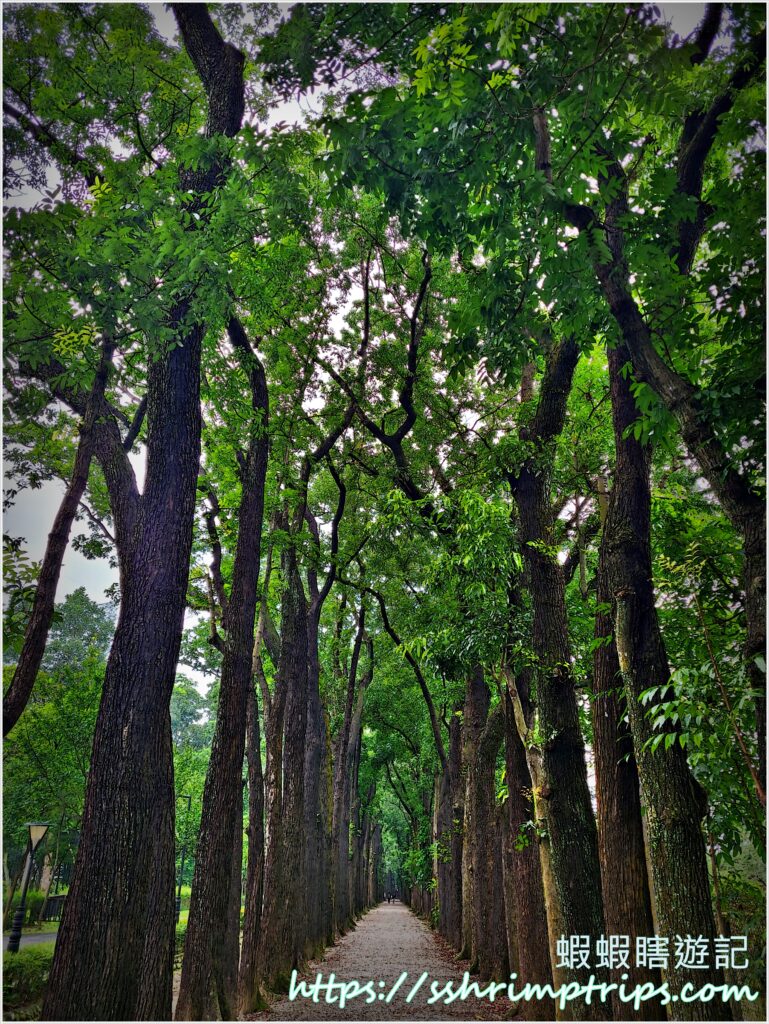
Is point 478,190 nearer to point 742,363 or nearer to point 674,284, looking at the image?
point 674,284

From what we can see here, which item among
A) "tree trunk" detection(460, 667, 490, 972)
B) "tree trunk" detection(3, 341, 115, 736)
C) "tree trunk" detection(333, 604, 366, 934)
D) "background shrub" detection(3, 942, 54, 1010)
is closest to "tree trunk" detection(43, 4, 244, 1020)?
"tree trunk" detection(3, 341, 115, 736)

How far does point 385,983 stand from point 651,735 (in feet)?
35.0

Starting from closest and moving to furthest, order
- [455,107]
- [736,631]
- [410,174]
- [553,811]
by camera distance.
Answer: [455,107]
[410,174]
[736,631]
[553,811]

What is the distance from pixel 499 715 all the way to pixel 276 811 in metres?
4.05

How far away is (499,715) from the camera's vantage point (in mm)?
9844

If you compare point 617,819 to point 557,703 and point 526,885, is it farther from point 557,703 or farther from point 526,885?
point 526,885

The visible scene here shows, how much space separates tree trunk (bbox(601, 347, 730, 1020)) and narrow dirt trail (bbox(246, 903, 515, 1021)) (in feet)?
6.57

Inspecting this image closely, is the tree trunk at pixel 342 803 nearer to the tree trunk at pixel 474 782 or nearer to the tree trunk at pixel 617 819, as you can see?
the tree trunk at pixel 474 782

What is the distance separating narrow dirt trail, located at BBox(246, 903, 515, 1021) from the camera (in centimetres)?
965

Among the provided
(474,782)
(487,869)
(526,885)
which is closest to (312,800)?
(487,869)

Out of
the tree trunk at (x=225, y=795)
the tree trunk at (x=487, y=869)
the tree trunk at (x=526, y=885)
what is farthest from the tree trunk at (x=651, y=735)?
the tree trunk at (x=487, y=869)

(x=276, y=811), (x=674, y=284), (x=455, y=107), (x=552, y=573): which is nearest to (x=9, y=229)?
(x=455, y=107)

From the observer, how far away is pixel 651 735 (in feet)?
15.1

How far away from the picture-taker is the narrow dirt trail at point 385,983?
9648mm
